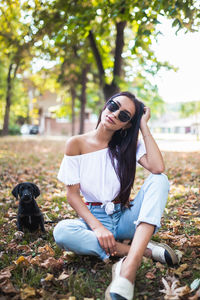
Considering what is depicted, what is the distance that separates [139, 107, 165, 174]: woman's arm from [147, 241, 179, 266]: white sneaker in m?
0.75

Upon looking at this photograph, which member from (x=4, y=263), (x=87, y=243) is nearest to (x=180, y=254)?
(x=87, y=243)

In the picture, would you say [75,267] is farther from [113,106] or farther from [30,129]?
[30,129]

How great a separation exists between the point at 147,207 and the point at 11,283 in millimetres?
1344

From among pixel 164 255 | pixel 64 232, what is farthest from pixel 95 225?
pixel 164 255

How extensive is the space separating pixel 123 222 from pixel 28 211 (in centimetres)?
142

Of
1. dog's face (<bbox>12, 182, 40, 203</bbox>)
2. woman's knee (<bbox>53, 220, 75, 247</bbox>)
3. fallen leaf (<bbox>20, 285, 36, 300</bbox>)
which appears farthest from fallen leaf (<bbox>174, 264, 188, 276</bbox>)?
dog's face (<bbox>12, 182, 40, 203</bbox>)

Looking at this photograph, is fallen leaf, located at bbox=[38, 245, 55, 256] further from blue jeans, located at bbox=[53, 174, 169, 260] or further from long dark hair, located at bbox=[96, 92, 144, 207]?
long dark hair, located at bbox=[96, 92, 144, 207]

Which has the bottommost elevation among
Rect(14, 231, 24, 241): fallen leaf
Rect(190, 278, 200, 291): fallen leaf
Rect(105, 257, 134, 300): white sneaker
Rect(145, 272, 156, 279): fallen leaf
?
Rect(14, 231, 24, 241): fallen leaf

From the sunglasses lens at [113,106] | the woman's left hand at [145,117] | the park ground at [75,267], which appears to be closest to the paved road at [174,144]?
the park ground at [75,267]

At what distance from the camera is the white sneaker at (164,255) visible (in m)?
2.45

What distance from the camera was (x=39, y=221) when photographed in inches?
136

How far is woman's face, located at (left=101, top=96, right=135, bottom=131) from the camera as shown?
8.90 ft

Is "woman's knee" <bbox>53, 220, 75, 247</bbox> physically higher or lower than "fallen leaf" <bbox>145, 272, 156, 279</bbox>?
higher

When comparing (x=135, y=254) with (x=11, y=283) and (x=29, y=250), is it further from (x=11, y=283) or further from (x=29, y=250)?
(x=29, y=250)
